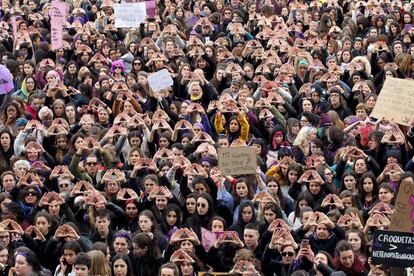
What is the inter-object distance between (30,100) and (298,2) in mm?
7048

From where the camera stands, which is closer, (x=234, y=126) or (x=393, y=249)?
(x=393, y=249)

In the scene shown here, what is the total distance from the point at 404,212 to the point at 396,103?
464cm

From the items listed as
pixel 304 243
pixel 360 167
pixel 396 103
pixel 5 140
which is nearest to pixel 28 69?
pixel 5 140

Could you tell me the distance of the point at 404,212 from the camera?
12766 millimetres

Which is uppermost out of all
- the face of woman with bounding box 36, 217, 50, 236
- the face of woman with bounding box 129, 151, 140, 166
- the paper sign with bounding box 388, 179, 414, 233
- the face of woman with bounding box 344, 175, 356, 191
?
the paper sign with bounding box 388, 179, 414, 233

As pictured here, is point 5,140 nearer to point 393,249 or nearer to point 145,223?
point 145,223

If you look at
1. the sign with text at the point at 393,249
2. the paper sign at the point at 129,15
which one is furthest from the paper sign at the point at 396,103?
the paper sign at the point at 129,15

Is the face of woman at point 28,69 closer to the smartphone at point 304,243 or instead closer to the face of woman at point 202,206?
the face of woman at point 202,206

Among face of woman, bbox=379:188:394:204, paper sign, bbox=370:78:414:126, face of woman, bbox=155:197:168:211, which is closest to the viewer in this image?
face of woman, bbox=379:188:394:204

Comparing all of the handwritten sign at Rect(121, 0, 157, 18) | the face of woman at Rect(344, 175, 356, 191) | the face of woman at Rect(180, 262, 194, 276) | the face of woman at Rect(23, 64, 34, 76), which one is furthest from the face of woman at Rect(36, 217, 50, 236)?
the handwritten sign at Rect(121, 0, 157, 18)

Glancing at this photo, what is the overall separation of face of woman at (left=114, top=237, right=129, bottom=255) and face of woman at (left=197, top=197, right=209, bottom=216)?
1.17m

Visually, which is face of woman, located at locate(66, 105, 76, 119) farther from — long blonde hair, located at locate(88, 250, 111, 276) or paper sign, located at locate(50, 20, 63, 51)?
long blonde hair, located at locate(88, 250, 111, 276)

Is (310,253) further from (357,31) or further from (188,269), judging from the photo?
(357,31)

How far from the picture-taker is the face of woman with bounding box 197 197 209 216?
15.0 m
